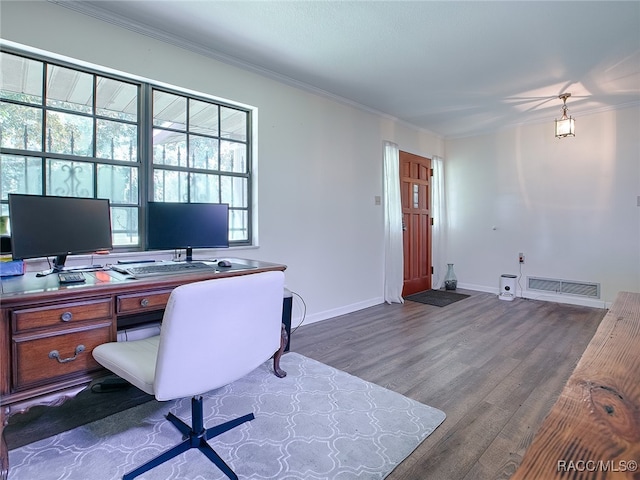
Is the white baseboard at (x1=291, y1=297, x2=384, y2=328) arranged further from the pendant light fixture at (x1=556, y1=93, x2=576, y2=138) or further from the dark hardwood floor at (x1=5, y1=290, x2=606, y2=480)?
the pendant light fixture at (x1=556, y1=93, x2=576, y2=138)

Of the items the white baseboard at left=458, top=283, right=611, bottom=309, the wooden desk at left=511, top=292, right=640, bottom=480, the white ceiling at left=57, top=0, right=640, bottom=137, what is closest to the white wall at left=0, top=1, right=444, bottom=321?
the white ceiling at left=57, top=0, right=640, bottom=137

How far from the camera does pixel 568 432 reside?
557mm

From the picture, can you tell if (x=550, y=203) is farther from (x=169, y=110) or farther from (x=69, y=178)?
(x=69, y=178)

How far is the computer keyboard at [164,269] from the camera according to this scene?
75.7 inches

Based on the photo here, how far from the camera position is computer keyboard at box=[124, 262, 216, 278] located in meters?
1.92

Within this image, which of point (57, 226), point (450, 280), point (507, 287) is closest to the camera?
point (57, 226)

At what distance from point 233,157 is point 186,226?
3.17ft

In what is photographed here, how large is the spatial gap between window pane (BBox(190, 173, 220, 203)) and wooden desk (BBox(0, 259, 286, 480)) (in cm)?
126

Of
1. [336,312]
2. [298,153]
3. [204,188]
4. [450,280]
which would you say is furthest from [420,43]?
[450,280]

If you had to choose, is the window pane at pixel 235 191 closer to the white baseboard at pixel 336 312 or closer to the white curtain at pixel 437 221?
the white baseboard at pixel 336 312

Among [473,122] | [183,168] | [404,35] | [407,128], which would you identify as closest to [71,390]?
[183,168]

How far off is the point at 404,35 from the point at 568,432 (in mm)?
2726

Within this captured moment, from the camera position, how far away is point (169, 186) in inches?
108

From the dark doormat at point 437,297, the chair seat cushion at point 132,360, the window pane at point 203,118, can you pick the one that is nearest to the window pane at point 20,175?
the window pane at point 203,118
